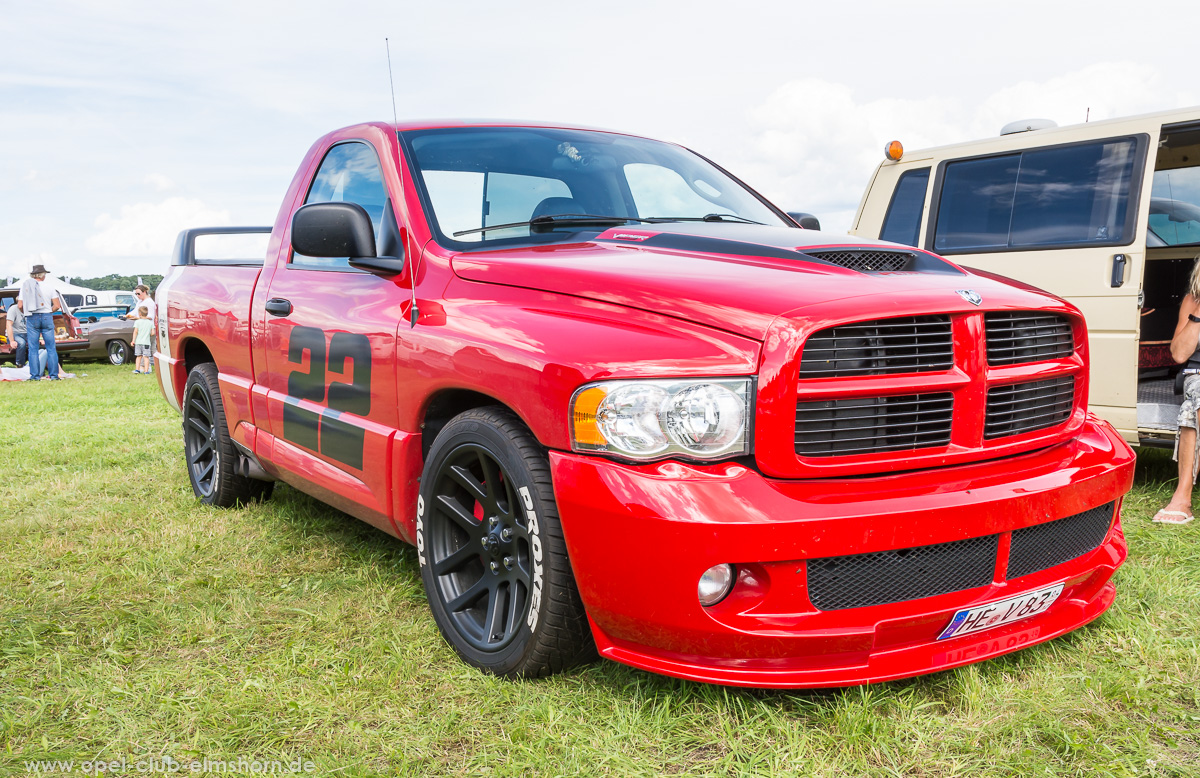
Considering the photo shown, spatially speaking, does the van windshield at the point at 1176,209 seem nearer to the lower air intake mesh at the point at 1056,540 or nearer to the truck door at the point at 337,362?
the lower air intake mesh at the point at 1056,540

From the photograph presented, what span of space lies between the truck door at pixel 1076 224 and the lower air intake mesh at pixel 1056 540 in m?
2.44

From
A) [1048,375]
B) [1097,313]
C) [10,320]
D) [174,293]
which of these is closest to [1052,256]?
[1097,313]

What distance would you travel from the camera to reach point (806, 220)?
4133 mm

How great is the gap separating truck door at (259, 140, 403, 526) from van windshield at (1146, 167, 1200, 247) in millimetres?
4946

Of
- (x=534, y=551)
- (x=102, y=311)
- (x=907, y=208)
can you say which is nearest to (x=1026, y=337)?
(x=534, y=551)

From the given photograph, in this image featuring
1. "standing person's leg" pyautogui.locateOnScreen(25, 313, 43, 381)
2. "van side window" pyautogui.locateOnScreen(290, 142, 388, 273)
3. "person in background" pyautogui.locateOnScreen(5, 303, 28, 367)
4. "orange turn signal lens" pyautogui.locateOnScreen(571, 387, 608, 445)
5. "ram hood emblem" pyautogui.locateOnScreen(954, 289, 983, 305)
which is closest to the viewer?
"orange turn signal lens" pyautogui.locateOnScreen(571, 387, 608, 445)

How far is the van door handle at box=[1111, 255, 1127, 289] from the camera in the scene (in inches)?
193

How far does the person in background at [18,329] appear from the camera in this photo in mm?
15133

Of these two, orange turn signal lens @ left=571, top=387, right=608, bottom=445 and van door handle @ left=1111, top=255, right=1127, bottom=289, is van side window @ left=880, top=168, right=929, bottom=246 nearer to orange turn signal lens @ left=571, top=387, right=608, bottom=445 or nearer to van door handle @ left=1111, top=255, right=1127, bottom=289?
van door handle @ left=1111, top=255, right=1127, bottom=289

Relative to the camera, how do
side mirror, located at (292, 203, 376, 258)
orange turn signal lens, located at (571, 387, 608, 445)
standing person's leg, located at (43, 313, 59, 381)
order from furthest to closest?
1. standing person's leg, located at (43, 313, 59, 381)
2. side mirror, located at (292, 203, 376, 258)
3. orange turn signal lens, located at (571, 387, 608, 445)

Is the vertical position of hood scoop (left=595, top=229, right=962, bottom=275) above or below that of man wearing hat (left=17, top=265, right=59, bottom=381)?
above

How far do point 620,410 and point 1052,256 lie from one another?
3.99 metres

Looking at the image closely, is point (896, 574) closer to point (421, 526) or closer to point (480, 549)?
point (480, 549)

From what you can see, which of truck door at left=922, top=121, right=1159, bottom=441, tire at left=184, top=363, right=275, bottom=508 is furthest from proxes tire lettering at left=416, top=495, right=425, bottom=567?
truck door at left=922, top=121, right=1159, bottom=441
